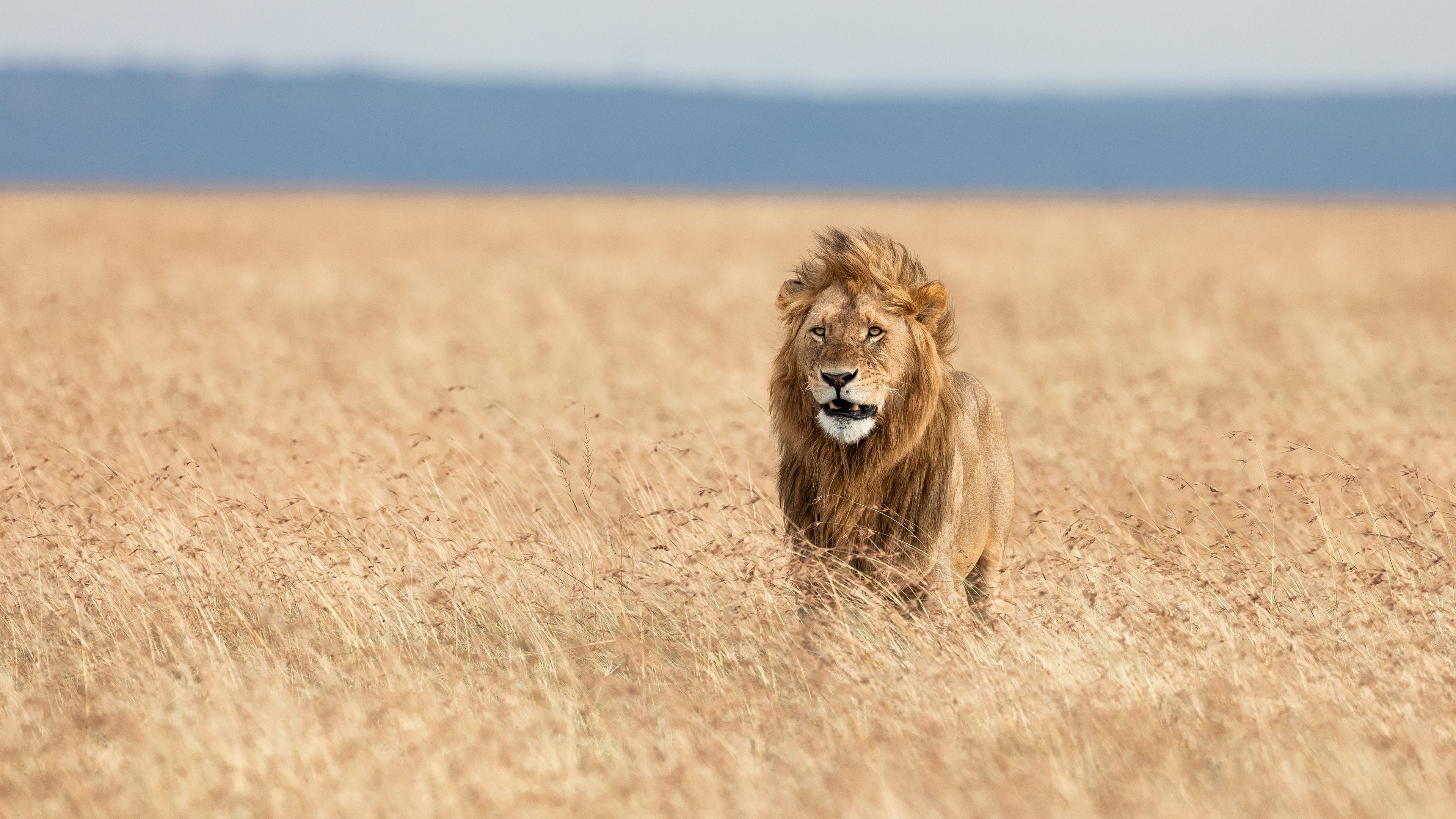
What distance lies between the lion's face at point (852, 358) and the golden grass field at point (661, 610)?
0.66 meters

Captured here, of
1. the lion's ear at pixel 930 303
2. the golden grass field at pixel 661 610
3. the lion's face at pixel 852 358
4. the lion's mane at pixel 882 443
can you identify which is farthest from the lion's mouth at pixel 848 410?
the golden grass field at pixel 661 610

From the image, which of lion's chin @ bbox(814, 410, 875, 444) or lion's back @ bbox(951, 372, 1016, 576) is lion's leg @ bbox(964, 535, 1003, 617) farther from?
lion's chin @ bbox(814, 410, 875, 444)

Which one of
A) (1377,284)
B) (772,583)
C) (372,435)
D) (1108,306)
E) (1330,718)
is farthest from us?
(1377,284)

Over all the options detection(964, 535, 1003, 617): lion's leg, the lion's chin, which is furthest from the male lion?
detection(964, 535, 1003, 617): lion's leg

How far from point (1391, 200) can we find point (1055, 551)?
113 metres

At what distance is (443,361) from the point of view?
16.2m

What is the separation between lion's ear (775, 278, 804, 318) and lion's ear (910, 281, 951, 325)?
49cm

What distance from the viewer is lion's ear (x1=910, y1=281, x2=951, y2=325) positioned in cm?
609

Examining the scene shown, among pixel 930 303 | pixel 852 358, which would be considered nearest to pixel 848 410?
pixel 852 358

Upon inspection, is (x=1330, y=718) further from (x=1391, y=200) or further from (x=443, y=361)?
(x=1391, y=200)

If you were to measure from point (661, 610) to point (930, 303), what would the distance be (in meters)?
1.73

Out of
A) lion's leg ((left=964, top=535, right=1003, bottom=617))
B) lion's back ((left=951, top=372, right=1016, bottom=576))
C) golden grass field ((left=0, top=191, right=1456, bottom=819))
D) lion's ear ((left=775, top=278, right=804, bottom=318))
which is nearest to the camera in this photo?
golden grass field ((left=0, top=191, right=1456, bottom=819))

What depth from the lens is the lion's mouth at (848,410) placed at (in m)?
5.78

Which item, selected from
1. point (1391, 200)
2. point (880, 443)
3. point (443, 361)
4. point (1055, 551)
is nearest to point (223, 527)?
point (880, 443)
